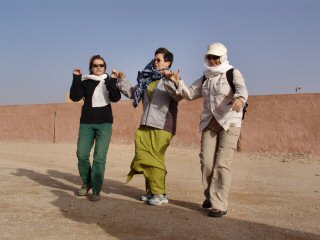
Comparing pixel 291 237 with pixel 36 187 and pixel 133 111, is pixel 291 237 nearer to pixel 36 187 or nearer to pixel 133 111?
pixel 36 187

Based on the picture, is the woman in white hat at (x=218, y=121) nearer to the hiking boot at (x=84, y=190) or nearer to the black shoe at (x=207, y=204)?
the black shoe at (x=207, y=204)

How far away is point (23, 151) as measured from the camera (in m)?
12.5

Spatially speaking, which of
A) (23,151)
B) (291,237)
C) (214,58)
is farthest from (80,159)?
(23,151)

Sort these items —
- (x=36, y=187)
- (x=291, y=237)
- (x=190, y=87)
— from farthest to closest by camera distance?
(x=36, y=187) < (x=190, y=87) < (x=291, y=237)

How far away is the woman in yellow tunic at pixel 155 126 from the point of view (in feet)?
15.6

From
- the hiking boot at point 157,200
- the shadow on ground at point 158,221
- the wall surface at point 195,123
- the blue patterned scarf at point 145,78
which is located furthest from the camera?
the wall surface at point 195,123

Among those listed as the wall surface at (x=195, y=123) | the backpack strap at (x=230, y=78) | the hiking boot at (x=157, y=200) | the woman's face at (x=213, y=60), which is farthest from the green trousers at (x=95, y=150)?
the wall surface at (x=195, y=123)

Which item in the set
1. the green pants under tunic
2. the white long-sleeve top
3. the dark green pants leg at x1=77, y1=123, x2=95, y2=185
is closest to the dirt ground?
the green pants under tunic

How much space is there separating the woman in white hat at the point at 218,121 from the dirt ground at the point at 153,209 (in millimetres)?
273

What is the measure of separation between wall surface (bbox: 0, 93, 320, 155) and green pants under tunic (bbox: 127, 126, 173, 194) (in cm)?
618

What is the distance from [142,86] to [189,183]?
95.4 inches

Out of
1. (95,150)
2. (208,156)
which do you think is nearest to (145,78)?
(95,150)

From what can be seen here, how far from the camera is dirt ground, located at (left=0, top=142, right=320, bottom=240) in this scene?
3.58 metres

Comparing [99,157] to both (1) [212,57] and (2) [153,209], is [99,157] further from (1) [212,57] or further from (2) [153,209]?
(1) [212,57]
